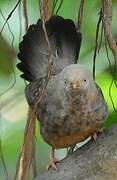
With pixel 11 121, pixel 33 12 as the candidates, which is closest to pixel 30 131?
pixel 11 121

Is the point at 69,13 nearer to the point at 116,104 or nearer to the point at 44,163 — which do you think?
the point at 116,104

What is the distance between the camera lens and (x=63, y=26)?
239 cm

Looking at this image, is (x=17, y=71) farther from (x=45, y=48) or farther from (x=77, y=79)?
(x=77, y=79)

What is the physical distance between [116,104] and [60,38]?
32 centimetres

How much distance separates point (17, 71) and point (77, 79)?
676 mm

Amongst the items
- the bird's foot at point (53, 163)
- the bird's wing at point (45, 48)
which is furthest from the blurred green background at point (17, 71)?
the bird's foot at point (53, 163)

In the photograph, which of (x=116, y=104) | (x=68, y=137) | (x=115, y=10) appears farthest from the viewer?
(x=115, y=10)

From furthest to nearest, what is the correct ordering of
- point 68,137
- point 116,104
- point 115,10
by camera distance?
point 115,10, point 116,104, point 68,137

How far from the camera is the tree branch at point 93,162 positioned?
2.17 meters

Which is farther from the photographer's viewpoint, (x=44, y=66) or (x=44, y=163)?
(x=44, y=163)

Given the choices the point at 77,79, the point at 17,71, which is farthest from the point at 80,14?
the point at 17,71

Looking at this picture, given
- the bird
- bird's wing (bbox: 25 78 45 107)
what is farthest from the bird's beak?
bird's wing (bbox: 25 78 45 107)

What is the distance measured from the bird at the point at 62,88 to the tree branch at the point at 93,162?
1.5 inches

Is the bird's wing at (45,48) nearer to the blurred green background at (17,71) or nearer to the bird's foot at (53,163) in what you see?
the blurred green background at (17,71)
